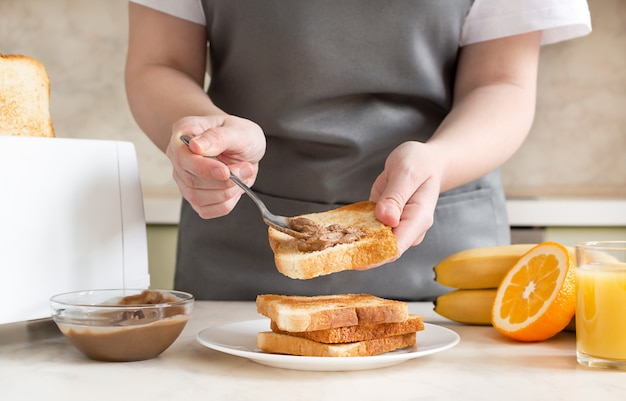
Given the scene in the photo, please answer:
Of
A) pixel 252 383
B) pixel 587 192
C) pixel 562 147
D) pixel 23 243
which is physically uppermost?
pixel 562 147

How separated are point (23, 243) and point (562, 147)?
6.91 ft

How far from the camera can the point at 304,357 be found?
2.48ft

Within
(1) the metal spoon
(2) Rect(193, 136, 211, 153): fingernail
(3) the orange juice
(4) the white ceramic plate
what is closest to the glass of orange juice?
(3) the orange juice

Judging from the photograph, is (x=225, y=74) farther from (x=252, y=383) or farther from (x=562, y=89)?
(x=562, y=89)

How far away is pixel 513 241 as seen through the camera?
2158mm

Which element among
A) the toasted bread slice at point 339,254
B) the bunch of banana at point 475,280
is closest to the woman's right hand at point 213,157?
the toasted bread slice at point 339,254

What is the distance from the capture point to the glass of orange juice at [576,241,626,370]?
2.65 ft

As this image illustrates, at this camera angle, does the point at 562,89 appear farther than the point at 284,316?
Yes

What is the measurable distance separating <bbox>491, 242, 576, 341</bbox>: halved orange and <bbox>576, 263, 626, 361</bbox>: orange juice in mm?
78

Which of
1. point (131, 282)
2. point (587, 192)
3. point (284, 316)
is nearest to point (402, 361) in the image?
point (284, 316)

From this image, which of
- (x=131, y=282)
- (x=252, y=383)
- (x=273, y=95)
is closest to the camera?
(x=252, y=383)

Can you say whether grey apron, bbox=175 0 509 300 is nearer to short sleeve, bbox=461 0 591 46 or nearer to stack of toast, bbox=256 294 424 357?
short sleeve, bbox=461 0 591 46

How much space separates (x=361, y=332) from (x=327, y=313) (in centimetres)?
5

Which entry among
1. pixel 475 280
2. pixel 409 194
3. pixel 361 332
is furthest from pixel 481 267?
pixel 361 332
